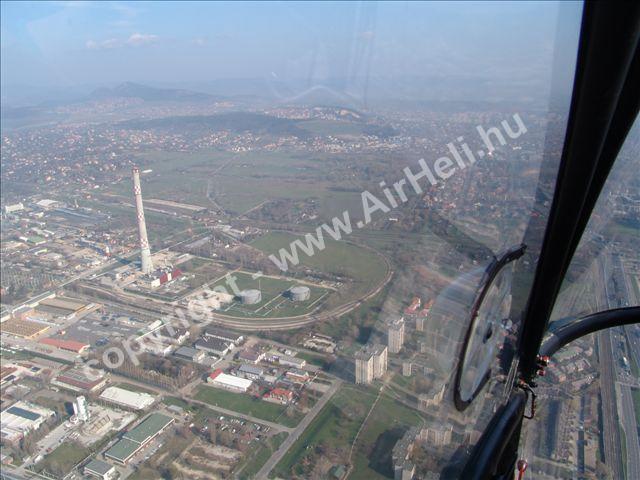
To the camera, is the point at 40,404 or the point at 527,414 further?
the point at 40,404

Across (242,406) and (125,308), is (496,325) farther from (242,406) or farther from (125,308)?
(125,308)

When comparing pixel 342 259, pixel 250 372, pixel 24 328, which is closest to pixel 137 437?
pixel 250 372

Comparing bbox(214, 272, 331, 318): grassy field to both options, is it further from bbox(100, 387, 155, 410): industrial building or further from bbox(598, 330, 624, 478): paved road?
bbox(598, 330, 624, 478): paved road

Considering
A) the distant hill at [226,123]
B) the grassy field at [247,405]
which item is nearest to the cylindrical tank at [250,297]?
the grassy field at [247,405]

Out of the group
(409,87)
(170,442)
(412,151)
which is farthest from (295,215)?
(170,442)

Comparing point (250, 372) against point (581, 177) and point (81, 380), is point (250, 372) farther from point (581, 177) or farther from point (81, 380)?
point (581, 177)

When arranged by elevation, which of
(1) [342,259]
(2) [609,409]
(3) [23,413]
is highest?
(2) [609,409]
